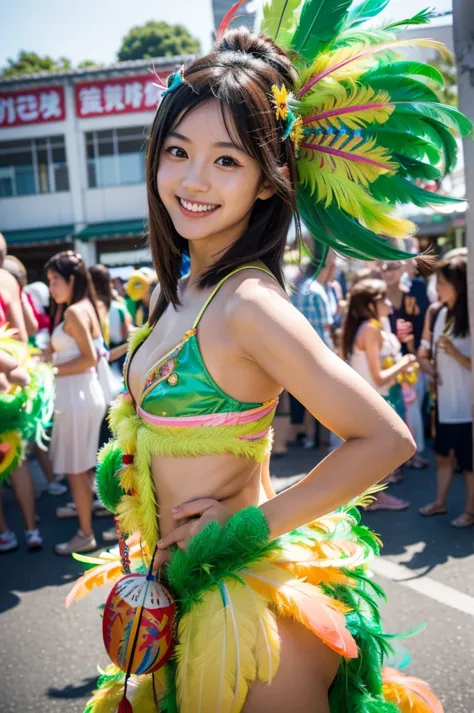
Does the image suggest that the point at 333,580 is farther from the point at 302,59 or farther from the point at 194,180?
the point at 302,59

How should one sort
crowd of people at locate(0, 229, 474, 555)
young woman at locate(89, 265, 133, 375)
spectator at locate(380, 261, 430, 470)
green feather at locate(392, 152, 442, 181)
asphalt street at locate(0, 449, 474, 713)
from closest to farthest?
1. green feather at locate(392, 152, 442, 181)
2. asphalt street at locate(0, 449, 474, 713)
3. crowd of people at locate(0, 229, 474, 555)
4. young woman at locate(89, 265, 133, 375)
5. spectator at locate(380, 261, 430, 470)

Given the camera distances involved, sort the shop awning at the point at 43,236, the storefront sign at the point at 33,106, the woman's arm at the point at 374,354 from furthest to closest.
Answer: the shop awning at the point at 43,236 < the storefront sign at the point at 33,106 < the woman's arm at the point at 374,354

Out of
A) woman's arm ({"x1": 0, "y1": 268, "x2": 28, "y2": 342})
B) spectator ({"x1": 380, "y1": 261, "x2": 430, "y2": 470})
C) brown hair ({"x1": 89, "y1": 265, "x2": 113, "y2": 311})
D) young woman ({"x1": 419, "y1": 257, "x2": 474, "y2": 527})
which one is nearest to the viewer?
woman's arm ({"x1": 0, "y1": 268, "x2": 28, "y2": 342})

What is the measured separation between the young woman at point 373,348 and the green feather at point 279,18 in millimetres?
3483

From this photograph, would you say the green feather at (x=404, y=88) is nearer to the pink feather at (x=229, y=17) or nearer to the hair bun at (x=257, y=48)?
the hair bun at (x=257, y=48)

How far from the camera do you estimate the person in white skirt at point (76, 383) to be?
468 cm

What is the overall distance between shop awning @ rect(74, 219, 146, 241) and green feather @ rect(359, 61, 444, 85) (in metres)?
20.9

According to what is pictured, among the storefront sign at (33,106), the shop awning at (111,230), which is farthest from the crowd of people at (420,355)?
the storefront sign at (33,106)

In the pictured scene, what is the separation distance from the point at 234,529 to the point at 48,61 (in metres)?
44.5

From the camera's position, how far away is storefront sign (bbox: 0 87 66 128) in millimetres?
22578

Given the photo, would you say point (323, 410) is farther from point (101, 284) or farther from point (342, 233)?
point (101, 284)

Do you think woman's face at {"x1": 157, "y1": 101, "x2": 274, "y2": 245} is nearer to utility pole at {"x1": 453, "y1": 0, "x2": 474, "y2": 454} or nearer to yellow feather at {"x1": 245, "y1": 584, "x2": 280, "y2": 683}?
utility pole at {"x1": 453, "y1": 0, "x2": 474, "y2": 454}

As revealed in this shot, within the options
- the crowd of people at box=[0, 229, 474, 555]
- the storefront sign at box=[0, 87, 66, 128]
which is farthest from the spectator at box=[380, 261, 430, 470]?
the storefront sign at box=[0, 87, 66, 128]

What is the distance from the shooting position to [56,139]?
23297 mm
